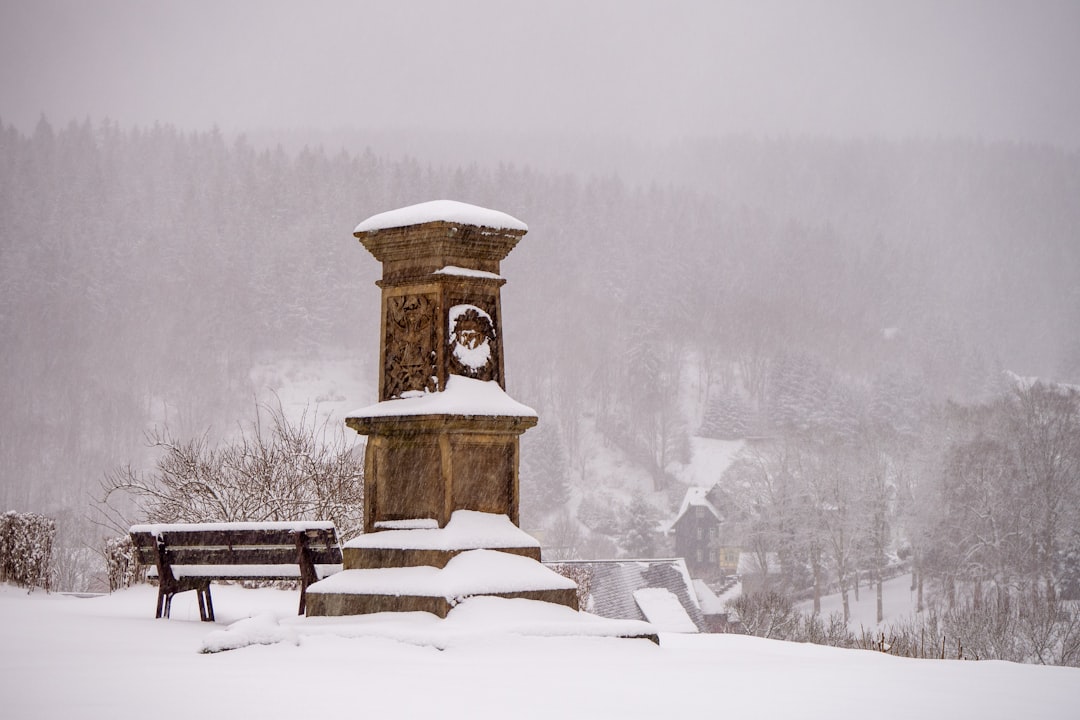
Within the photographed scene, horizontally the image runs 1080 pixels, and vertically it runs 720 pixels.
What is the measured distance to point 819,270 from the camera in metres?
148

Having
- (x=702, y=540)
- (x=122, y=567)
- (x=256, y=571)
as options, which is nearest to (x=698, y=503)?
(x=702, y=540)

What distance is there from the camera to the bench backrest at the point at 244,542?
8.74m

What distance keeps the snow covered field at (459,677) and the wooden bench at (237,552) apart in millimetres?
902

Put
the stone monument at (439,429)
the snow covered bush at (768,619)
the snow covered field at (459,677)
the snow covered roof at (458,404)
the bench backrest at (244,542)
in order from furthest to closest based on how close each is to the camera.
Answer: the snow covered bush at (768,619) < the bench backrest at (244,542) < the snow covered roof at (458,404) < the stone monument at (439,429) < the snow covered field at (459,677)

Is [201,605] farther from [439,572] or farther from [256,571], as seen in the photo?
[439,572]

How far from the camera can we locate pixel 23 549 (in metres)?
13.0

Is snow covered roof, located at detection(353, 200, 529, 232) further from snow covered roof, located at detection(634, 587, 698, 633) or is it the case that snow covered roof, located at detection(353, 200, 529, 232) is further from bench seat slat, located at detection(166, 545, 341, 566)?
snow covered roof, located at detection(634, 587, 698, 633)

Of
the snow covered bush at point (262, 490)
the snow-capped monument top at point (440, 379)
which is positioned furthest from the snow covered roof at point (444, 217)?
the snow covered bush at point (262, 490)

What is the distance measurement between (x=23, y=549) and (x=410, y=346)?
23.7ft

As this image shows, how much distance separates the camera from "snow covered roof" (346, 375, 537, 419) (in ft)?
26.0

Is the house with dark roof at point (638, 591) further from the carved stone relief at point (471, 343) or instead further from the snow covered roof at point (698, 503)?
the snow covered roof at point (698, 503)

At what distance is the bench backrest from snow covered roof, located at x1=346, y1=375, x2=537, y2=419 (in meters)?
1.12

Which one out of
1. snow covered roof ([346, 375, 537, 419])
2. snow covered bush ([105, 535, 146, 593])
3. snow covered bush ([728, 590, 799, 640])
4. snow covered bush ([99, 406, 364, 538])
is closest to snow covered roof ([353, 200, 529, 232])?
snow covered roof ([346, 375, 537, 419])

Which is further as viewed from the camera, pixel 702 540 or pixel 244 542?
pixel 702 540
